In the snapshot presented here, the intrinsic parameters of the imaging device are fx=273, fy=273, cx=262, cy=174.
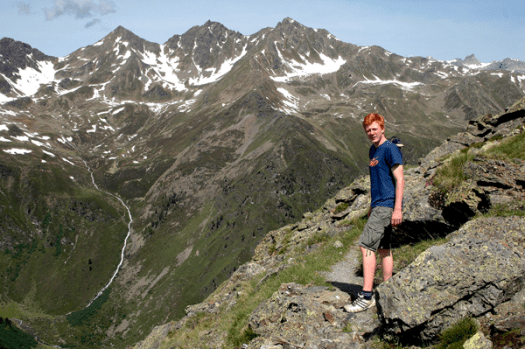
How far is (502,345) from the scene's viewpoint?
14.9ft

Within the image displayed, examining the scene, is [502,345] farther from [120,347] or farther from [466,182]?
[120,347]

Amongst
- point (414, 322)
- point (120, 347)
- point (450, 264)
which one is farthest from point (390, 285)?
point (120, 347)

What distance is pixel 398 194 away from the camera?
760 centimetres

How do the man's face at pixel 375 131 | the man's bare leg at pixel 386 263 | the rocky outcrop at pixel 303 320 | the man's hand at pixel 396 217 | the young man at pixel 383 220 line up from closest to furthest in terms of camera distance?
the rocky outcrop at pixel 303 320
the man's hand at pixel 396 217
the young man at pixel 383 220
the man's bare leg at pixel 386 263
the man's face at pixel 375 131

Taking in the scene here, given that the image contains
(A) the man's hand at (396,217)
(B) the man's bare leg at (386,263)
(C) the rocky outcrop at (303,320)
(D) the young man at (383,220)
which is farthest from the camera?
(B) the man's bare leg at (386,263)

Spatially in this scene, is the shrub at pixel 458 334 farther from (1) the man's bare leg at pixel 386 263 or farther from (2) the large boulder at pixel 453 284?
Answer: (1) the man's bare leg at pixel 386 263

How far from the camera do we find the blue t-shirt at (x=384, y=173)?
7781mm

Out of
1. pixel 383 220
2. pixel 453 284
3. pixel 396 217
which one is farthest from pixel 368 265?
pixel 453 284

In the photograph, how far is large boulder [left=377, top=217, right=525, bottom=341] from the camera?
5473mm

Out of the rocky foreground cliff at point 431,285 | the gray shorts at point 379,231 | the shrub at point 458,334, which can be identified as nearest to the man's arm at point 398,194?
the gray shorts at point 379,231

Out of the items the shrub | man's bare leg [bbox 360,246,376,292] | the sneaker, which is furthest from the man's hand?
the shrub

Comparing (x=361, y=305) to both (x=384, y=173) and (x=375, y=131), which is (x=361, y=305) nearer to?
(x=384, y=173)

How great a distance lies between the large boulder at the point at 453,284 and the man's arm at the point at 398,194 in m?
1.25

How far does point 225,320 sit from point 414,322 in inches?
345
